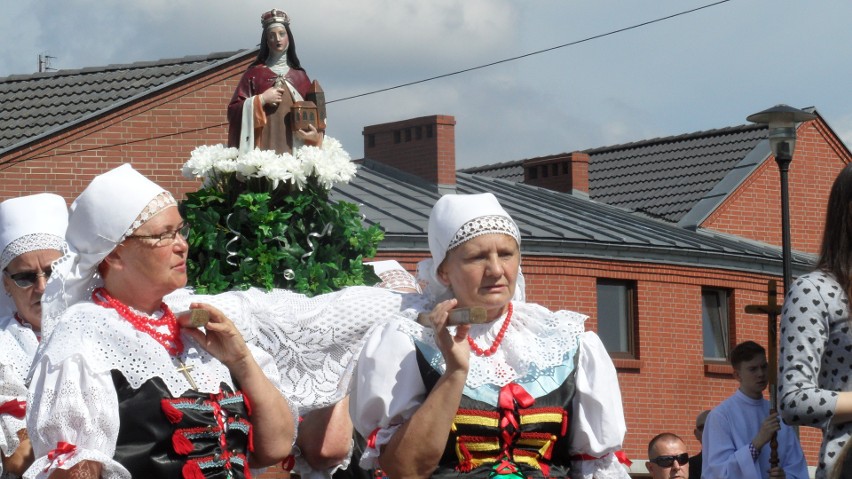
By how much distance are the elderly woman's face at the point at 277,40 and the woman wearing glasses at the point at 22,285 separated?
8.21 feet

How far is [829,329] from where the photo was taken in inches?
203

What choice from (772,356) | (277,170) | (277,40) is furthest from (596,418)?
(772,356)

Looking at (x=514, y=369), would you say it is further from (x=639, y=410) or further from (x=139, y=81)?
(x=639, y=410)

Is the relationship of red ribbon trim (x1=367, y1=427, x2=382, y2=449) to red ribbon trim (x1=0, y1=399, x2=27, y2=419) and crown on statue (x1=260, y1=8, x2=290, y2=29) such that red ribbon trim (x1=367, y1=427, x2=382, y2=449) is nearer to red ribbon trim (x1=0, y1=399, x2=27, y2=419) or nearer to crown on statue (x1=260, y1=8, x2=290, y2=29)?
red ribbon trim (x1=0, y1=399, x2=27, y2=419)

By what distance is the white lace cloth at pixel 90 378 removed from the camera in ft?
15.2

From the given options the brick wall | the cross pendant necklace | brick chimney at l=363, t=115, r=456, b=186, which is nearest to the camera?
the cross pendant necklace

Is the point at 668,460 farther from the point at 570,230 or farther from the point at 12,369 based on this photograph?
the point at 570,230

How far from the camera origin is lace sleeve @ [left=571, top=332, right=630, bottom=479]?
5270 mm

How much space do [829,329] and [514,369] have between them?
106 centimetres

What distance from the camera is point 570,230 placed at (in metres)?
27.0

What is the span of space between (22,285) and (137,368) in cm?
162

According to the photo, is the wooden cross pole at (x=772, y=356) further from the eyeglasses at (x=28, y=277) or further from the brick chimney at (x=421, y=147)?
the brick chimney at (x=421, y=147)

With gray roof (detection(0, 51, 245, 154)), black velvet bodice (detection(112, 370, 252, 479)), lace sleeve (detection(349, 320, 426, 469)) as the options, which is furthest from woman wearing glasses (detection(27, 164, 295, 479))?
gray roof (detection(0, 51, 245, 154))

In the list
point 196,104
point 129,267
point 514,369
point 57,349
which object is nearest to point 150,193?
point 129,267
